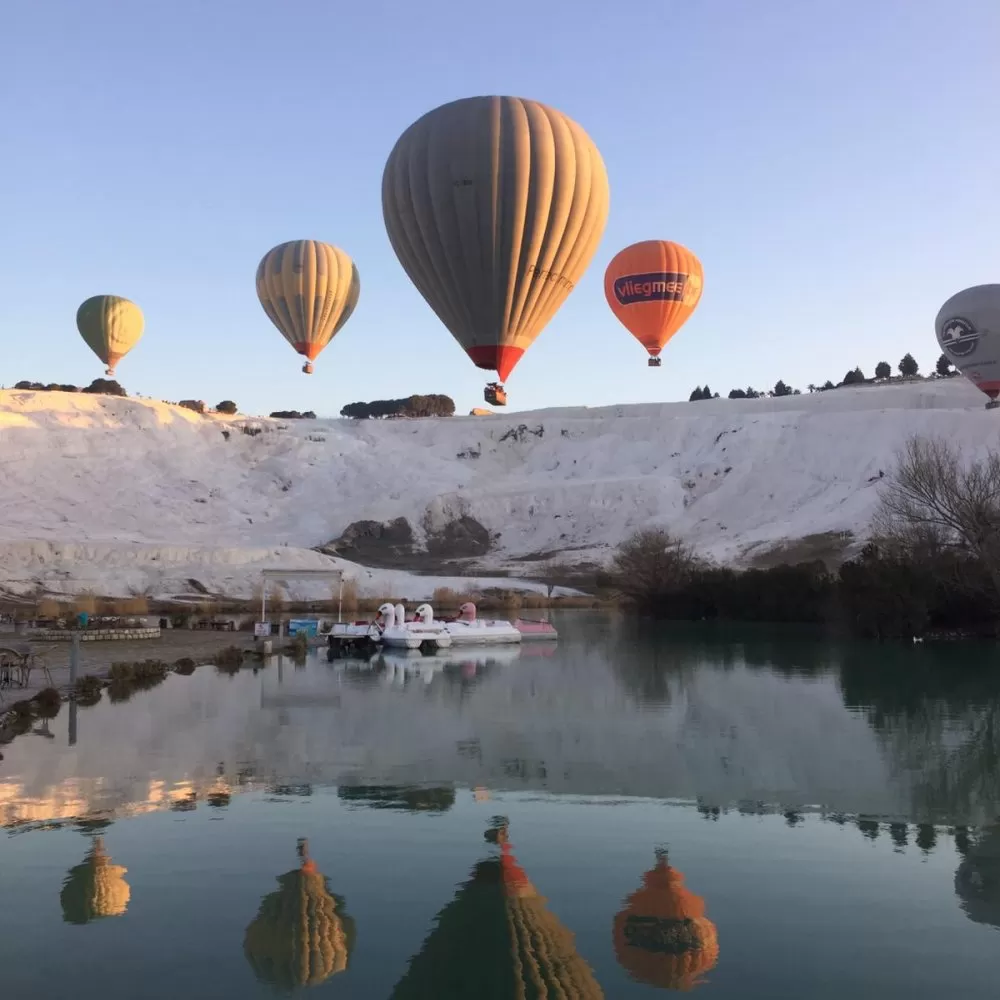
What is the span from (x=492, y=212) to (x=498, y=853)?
2437 cm

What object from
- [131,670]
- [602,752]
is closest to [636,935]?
[602,752]

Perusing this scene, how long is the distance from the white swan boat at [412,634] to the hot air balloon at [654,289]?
59.4 feet

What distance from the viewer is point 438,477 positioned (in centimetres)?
11475

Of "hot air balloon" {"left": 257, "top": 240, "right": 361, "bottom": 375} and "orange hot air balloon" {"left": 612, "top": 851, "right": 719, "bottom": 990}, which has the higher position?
"hot air balloon" {"left": 257, "top": 240, "right": 361, "bottom": 375}

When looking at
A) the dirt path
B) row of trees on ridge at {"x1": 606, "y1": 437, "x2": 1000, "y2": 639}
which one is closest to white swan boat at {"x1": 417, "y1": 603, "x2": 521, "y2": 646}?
the dirt path

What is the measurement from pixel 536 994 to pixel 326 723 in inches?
516

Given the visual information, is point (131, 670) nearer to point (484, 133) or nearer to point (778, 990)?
point (484, 133)

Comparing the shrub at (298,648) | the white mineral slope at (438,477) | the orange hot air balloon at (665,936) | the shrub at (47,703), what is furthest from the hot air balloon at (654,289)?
the orange hot air balloon at (665,936)

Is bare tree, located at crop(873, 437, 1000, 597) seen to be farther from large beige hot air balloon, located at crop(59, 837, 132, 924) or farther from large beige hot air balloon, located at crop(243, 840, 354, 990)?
large beige hot air balloon, located at crop(59, 837, 132, 924)

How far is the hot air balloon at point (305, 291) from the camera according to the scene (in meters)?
60.0

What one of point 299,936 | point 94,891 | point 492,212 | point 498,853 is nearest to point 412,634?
point 492,212

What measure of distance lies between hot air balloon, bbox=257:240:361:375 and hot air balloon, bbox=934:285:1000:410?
32.9 metres

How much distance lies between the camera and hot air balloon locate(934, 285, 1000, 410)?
185ft

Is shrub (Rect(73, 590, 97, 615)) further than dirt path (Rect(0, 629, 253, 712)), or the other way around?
shrub (Rect(73, 590, 97, 615))
